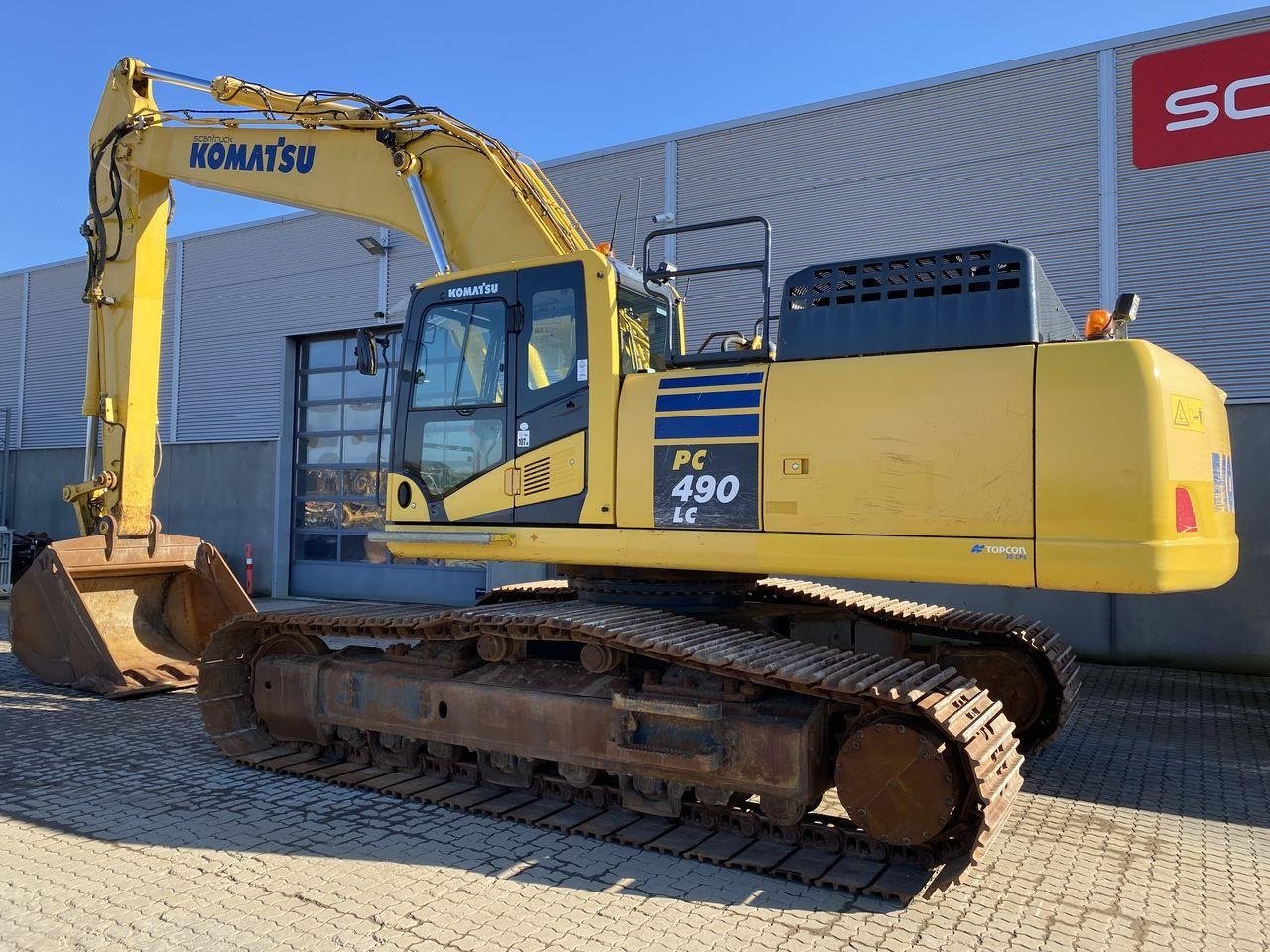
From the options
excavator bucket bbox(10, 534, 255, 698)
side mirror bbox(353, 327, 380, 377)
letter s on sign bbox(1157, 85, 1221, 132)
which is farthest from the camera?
letter s on sign bbox(1157, 85, 1221, 132)

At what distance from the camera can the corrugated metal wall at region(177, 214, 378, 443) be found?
15.3 metres

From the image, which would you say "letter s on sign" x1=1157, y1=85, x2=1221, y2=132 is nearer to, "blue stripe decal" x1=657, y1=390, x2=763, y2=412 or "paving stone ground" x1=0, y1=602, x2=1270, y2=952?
"paving stone ground" x1=0, y1=602, x2=1270, y2=952

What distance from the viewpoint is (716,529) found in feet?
15.4

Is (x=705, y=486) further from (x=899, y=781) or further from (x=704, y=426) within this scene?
(x=899, y=781)

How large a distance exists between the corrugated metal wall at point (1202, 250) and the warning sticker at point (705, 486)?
24.2 ft

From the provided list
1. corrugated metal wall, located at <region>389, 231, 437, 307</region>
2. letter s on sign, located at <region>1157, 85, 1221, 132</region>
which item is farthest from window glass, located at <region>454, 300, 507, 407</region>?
corrugated metal wall, located at <region>389, 231, 437, 307</region>

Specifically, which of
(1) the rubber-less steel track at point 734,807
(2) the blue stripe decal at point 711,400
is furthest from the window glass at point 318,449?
(2) the blue stripe decal at point 711,400

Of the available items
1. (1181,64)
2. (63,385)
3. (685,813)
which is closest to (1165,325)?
(1181,64)

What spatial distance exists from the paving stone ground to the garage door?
8.38 m

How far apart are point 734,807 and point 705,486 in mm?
1600

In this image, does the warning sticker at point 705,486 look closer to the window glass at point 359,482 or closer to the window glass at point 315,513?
the window glass at point 359,482

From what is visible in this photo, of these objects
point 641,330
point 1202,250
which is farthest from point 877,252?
point 641,330

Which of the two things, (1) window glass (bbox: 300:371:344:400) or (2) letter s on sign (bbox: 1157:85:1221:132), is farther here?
(1) window glass (bbox: 300:371:344:400)

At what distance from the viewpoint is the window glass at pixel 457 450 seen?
213 inches
